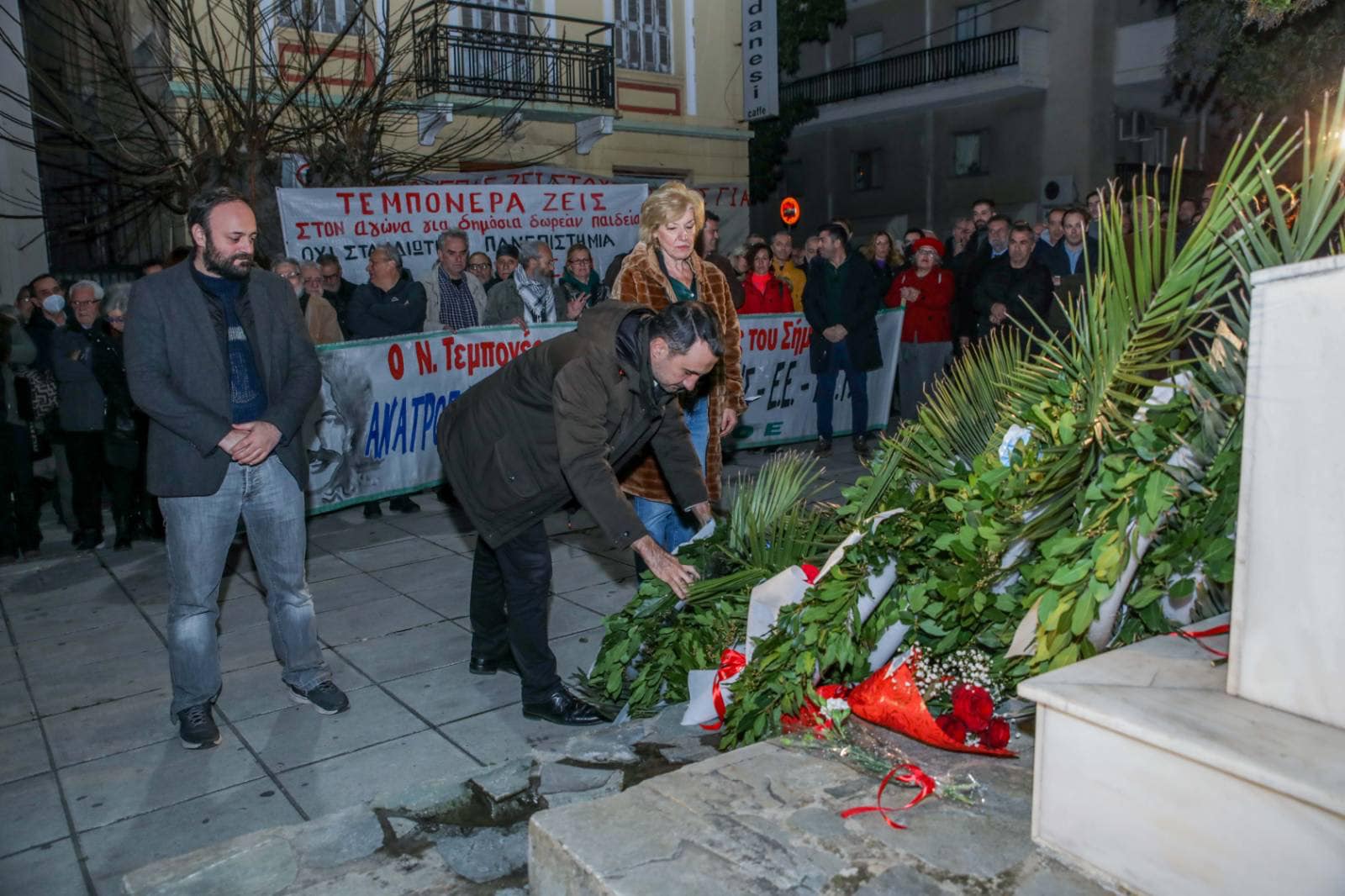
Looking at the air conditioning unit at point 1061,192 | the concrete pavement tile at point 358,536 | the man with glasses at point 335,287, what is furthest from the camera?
the air conditioning unit at point 1061,192

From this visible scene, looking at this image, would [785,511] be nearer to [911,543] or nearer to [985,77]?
[911,543]

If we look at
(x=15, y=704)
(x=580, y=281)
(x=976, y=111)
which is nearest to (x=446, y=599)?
(x=15, y=704)

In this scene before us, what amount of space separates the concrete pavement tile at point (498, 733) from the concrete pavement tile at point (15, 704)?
1791 mm

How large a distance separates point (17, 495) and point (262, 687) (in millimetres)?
3618

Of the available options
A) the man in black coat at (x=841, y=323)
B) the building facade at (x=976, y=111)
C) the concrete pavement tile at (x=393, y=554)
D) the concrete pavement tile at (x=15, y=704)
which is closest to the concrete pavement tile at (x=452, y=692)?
the concrete pavement tile at (x=15, y=704)

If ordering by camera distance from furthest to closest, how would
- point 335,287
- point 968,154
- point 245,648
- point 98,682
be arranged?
point 968,154
point 335,287
point 245,648
point 98,682

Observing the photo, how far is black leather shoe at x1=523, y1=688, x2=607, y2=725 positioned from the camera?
14.6 feet

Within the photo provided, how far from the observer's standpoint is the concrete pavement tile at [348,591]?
6188 millimetres

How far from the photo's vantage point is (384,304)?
8.84 metres

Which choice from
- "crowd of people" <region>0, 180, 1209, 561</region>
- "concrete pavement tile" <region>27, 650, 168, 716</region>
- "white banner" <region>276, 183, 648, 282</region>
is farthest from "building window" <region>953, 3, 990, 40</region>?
"concrete pavement tile" <region>27, 650, 168, 716</region>

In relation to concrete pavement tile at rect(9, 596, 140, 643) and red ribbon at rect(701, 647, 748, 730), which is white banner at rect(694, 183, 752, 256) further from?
red ribbon at rect(701, 647, 748, 730)

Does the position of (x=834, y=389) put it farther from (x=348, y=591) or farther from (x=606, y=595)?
(x=348, y=591)

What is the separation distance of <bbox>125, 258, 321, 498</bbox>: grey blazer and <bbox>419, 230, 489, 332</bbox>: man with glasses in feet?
16.3

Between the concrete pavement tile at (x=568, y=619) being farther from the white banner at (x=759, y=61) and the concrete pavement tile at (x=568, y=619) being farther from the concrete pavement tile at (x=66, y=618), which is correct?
the white banner at (x=759, y=61)
